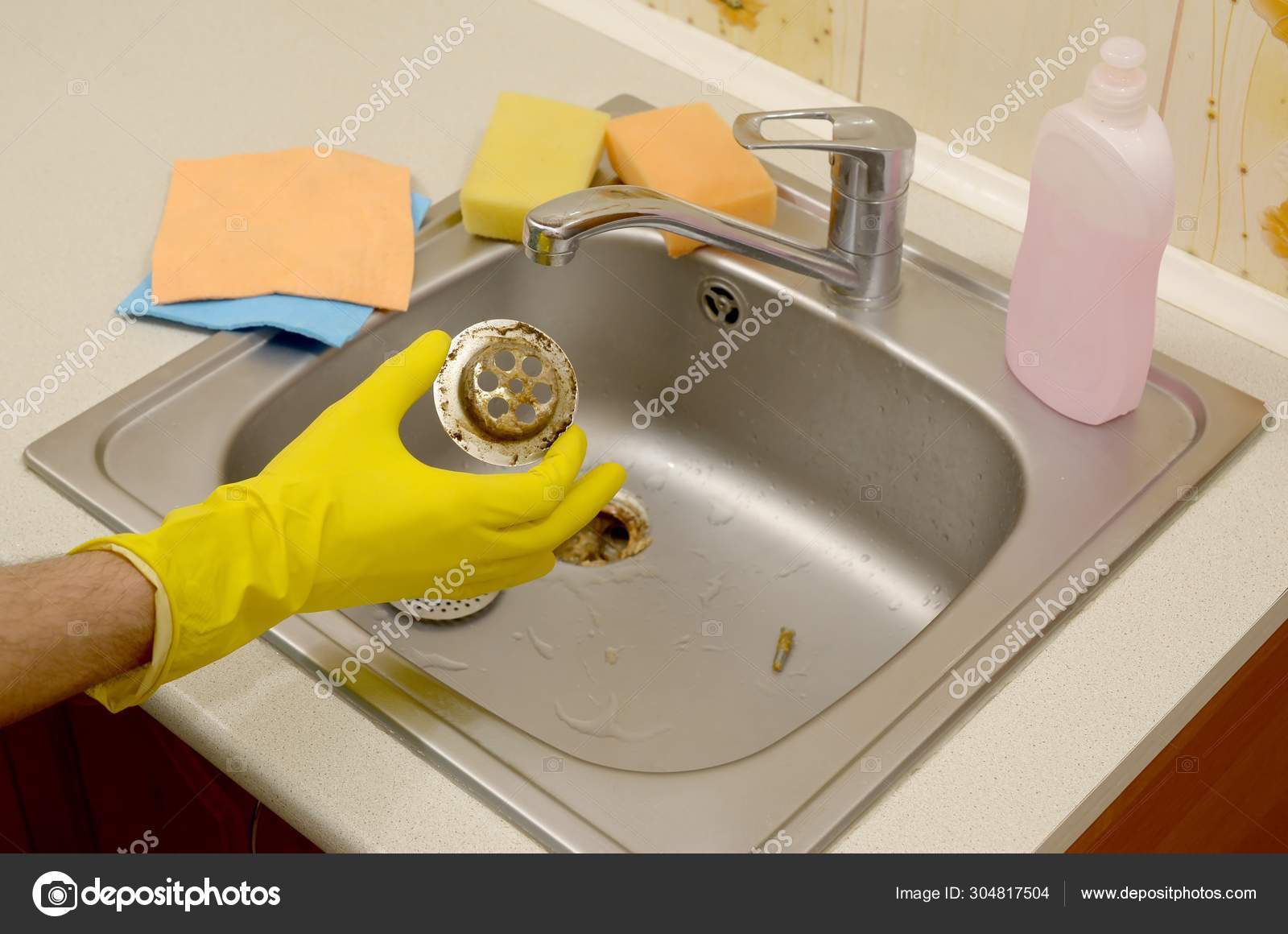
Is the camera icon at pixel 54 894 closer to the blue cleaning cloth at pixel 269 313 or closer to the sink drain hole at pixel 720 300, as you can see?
the blue cleaning cloth at pixel 269 313

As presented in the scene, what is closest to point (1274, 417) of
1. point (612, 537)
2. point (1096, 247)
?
point (1096, 247)

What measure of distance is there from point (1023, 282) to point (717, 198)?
30cm

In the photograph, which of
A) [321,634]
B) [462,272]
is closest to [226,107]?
[462,272]

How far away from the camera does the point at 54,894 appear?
920 millimetres

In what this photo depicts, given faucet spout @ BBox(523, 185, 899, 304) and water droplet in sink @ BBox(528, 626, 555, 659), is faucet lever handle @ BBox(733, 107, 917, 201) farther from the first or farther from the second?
water droplet in sink @ BBox(528, 626, 555, 659)

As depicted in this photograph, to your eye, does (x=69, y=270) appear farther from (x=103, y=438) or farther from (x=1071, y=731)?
(x=1071, y=731)

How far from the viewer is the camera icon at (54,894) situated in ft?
3.01

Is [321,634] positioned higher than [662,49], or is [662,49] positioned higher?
[662,49]

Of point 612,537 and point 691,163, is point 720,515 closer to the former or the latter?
point 612,537

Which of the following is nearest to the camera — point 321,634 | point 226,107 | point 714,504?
point 321,634

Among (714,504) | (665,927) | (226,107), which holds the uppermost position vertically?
(226,107)

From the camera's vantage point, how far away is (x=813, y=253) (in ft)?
3.84

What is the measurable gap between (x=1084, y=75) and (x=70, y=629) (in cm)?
94

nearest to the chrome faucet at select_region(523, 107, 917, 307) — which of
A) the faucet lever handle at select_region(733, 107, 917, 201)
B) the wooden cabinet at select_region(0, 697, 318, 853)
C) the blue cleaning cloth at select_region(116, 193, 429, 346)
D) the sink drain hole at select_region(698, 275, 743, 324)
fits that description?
the faucet lever handle at select_region(733, 107, 917, 201)
